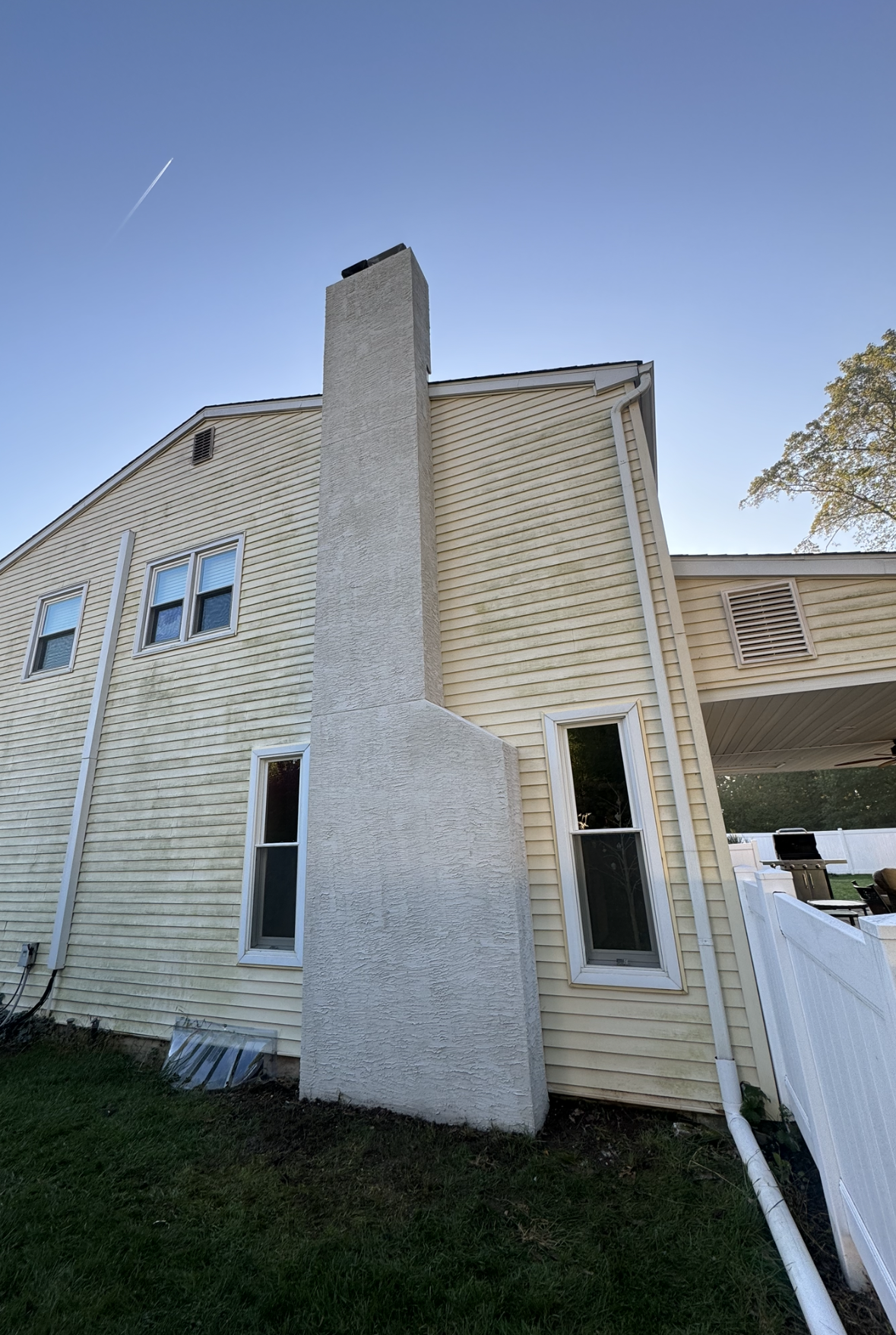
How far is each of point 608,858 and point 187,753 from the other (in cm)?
477

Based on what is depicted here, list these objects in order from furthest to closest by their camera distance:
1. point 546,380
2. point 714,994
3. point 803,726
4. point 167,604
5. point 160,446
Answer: point 160,446 < point 167,604 < point 803,726 < point 546,380 < point 714,994

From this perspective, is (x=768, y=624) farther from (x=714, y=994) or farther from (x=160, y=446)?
(x=160, y=446)

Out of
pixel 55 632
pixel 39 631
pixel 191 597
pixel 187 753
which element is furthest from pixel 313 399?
pixel 39 631

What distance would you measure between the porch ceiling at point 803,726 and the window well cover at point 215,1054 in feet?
16.8

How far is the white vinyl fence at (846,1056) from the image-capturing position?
1.36 m

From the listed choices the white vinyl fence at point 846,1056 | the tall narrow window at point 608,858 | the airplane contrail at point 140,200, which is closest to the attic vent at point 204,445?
the airplane contrail at point 140,200

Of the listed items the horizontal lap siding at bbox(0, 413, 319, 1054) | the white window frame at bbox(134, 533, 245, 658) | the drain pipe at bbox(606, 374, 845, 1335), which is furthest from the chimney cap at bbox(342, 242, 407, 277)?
the drain pipe at bbox(606, 374, 845, 1335)

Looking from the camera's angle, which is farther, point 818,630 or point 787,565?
point 787,565

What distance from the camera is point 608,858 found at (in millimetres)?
4352

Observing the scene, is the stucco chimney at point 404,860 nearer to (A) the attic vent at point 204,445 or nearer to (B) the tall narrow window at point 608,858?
(B) the tall narrow window at point 608,858

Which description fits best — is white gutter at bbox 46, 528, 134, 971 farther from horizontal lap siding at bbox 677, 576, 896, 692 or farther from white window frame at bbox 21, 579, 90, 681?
horizontal lap siding at bbox 677, 576, 896, 692

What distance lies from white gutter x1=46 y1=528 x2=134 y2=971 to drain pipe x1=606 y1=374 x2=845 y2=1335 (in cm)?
675

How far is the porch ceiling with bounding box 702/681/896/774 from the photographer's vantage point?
4984 mm

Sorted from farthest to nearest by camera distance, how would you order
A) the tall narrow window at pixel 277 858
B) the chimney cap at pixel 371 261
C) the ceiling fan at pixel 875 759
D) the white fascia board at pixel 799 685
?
the ceiling fan at pixel 875 759
the chimney cap at pixel 371 261
the tall narrow window at pixel 277 858
the white fascia board at pixel 799 685
